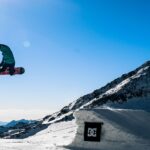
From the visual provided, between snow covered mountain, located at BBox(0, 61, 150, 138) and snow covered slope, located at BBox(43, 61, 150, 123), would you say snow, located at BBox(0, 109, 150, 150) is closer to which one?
snow covered mountain, located at BBox(0, 61, 150, 138)

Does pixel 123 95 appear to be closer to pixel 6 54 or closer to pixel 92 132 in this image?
pixel 6 54

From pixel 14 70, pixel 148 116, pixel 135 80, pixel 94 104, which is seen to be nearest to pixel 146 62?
pixel 135 80

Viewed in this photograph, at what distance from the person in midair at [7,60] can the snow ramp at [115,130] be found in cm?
1038

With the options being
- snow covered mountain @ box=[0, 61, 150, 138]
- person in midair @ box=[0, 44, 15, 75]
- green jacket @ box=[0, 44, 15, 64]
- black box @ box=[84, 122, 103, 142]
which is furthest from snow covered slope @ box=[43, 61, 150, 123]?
black box @ box=[84, 122, 103, 142]

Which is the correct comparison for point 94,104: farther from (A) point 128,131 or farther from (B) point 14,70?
(A) point 128,131

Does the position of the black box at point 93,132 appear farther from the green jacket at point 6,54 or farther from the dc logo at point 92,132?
the green jacket at point 6,54

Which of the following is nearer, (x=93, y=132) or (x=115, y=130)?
(x=115, y=130)

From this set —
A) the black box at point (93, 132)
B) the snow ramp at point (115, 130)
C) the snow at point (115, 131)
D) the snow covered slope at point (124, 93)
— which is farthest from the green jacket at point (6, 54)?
the snow covered slope at point (124, 93)

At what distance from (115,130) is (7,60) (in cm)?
1234

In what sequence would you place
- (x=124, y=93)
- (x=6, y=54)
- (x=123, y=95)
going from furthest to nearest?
(x=124, y=93) < (x=123, y=95) < (x=6, y=54)

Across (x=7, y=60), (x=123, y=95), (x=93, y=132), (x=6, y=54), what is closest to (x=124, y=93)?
(x=123, y=95)

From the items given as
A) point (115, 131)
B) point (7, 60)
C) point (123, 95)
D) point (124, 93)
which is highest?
point (7, 60)

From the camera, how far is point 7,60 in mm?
26203

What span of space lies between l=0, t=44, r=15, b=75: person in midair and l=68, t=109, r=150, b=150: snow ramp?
10.4 meters
